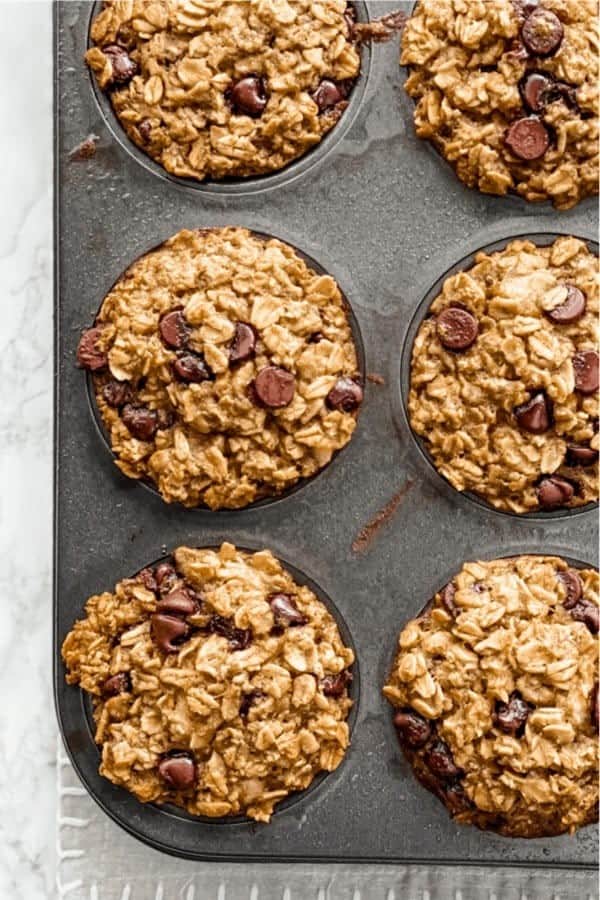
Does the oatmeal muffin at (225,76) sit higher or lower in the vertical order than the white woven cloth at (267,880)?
higher

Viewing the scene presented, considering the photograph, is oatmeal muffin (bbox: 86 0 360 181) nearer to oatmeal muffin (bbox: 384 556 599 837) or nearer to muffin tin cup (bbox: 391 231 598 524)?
muffin tin cup (bbox: 391 231 598 524)

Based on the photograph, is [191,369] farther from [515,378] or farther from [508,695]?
[508,695]

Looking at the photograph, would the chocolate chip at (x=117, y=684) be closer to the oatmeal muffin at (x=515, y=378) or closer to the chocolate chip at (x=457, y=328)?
the oatmeal muffin at (x=515, y=378)

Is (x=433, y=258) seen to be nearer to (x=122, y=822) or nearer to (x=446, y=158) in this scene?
(x=446, y=158)

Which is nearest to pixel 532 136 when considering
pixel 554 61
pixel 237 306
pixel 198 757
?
pixel 554 61

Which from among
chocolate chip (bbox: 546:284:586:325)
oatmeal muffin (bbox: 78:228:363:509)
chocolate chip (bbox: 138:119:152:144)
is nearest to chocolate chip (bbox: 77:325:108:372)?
oatmeal muffin (bbox: 78:228:363:509)

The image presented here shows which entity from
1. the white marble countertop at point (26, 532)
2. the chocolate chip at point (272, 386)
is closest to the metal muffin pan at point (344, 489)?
the chocolate chip at point (272, 386)
